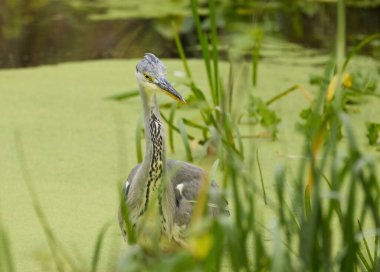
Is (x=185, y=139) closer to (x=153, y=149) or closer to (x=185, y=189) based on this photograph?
(x=185, y=189)

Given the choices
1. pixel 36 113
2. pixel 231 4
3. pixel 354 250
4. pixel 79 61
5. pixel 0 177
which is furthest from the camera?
pixel 231 4

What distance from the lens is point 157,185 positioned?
3074mm

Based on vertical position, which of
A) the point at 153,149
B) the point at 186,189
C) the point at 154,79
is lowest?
the point at 186,189

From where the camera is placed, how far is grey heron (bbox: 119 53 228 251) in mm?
3029

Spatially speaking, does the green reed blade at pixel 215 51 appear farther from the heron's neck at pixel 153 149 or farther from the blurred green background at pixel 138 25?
the blurred green background at pixel 138 25

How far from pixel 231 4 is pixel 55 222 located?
3588 millimetres

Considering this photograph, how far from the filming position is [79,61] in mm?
5531

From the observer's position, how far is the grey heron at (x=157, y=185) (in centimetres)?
303

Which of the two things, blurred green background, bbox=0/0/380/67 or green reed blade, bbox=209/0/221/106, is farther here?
blurred green background, bbox=0/0/380/67

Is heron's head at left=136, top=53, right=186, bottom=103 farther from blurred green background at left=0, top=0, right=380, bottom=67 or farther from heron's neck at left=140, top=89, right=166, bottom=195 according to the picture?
blurred green background at left=0, top=0, right=380, bottom=67

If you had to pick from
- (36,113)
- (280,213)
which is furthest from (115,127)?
(280,213)

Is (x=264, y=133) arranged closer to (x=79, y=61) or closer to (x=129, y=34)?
(x=79, y=61)

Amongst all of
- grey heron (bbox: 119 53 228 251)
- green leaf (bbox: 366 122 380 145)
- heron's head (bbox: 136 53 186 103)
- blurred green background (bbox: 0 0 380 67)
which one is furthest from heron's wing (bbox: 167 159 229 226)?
blurred green background (bbox: 0 0 380 67)

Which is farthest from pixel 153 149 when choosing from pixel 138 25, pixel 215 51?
pixel 138 25
